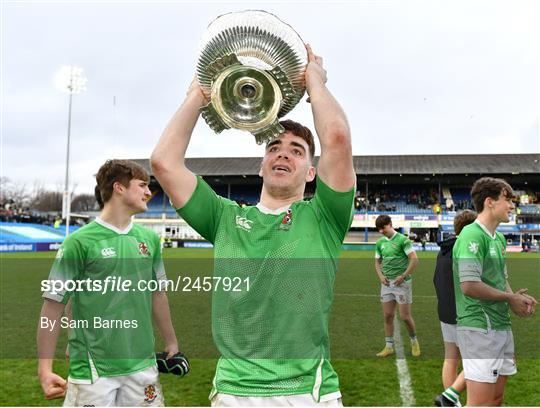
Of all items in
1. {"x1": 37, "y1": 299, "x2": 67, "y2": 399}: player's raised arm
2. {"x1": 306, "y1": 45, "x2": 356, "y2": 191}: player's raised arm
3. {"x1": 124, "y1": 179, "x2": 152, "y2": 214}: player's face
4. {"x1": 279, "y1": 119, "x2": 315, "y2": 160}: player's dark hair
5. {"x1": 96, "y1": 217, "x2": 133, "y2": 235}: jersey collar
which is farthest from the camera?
{"x1": 124, "y1": 179, "x2": 152, "y2": 214}: player's face

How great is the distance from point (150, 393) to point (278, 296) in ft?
5.20

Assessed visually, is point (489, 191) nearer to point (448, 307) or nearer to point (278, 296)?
point (448, 307)

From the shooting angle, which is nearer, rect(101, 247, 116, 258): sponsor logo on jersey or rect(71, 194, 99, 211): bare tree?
rect(101, 247, 116, 258): sponsor logo on jersey

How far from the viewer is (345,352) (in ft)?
21.6

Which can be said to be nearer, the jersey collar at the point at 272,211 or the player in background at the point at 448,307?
the jersey collar at the point at 272,211

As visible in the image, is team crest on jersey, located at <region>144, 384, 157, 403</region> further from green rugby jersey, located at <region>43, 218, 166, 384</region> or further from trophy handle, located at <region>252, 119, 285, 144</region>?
trophy handle, located at <region>252, 119, 285, 144</region>

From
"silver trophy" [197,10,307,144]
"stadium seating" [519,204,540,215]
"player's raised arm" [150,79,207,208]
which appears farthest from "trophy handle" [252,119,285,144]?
"stadium seating" [519,204,540,215]

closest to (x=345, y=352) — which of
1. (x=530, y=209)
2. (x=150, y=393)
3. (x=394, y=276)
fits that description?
(x=394, y=276)

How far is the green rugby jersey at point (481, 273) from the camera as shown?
360 centimetres

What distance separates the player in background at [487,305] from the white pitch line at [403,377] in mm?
1214

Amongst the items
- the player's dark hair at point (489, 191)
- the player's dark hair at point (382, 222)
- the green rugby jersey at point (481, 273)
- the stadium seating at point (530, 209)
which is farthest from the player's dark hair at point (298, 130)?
the stadium seating at point (530, 209)

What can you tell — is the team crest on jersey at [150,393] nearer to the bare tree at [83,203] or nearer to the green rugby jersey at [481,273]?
the green rugby jersey at [481,273]

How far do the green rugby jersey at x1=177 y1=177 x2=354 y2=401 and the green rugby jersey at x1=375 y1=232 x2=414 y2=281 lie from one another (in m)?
5.25

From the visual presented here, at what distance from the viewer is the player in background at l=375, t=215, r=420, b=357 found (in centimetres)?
669
